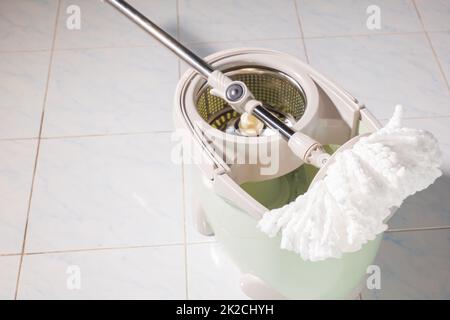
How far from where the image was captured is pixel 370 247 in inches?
37.5

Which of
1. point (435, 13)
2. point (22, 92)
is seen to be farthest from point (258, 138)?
point (435, 13)

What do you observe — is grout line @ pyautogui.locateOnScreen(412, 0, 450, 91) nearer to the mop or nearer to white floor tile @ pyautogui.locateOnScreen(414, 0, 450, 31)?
white floor tile @ pyautogui.locateOnScreen(414, 0, 450, 31)

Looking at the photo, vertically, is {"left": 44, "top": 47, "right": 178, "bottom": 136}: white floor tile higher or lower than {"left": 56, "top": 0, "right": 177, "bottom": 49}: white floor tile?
lower

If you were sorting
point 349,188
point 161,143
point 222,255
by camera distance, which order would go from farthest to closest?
point 161,143 → point 222,255 → point 349,188

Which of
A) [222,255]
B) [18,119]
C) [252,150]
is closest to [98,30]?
[18,119]

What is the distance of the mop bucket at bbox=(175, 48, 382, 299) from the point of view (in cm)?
94

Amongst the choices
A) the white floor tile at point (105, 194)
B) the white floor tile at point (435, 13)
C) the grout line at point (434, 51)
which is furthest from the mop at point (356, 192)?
the white floor tile at point (435, 13)

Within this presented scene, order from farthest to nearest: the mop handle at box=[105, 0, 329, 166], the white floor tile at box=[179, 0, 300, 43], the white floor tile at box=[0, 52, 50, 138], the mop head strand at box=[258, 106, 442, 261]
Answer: the white floor tile at box=[179, 0, 300, 43]
the white floor tile at box=[0, 52, 50, 138]
the mop handle at box=[105, 0, 329, 166]
the mop head strand at box=[258, 106, 442, 261]

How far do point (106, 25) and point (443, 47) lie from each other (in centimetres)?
90

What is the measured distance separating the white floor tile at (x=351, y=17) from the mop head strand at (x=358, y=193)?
0.86m

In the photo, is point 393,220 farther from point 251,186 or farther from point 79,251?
point 79,251

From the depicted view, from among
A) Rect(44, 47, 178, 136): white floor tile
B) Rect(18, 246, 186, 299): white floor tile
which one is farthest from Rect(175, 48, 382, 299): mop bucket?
Rect(44, 47, 178, 136): white floor tile

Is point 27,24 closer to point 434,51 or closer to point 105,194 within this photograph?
point 105,194
